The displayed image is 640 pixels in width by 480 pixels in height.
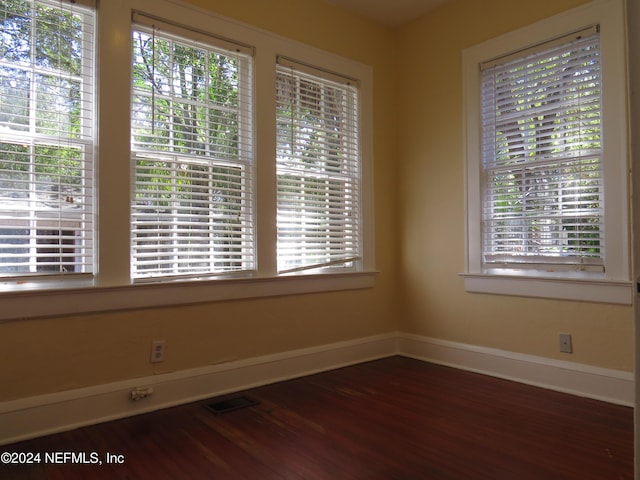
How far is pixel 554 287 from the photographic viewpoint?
3.02 meters

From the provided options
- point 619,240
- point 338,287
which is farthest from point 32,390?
point 619,240

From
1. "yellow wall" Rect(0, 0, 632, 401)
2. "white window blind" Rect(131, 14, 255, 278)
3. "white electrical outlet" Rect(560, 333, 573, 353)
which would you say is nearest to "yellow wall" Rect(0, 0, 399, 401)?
"yellow wall" Rect(0, 0, 632, 401)

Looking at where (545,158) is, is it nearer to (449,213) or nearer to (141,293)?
(449,213)

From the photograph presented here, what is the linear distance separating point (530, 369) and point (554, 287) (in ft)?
1.93

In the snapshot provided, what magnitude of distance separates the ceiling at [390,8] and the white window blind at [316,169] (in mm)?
580

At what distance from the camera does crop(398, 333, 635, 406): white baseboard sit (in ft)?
9.07

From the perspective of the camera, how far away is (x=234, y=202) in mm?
3059

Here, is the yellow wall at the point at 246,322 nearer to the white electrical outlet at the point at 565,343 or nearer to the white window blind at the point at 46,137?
the white window blind at the point at 46,137

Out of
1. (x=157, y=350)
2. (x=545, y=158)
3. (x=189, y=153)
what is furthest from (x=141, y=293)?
(x=545, y=158)

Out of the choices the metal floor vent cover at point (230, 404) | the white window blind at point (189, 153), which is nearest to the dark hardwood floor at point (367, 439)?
the metal floor vent cover at point (230, 404)

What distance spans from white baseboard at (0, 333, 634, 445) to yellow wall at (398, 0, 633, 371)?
0.30ft

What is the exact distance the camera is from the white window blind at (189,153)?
2689 millimetres

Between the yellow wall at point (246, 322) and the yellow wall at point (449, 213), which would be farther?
the yellow wall at point (449, 213)

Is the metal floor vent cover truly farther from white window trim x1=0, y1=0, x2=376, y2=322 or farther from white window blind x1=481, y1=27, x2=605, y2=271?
white window blind x1=481, y1=27, x2=605, y2=271
